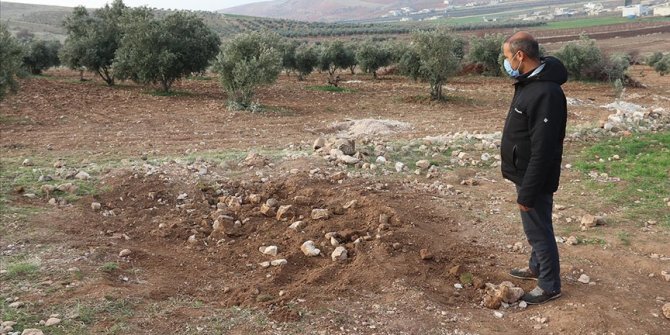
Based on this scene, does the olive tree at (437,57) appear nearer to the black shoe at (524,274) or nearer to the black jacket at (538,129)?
the black shoe at (524,274)

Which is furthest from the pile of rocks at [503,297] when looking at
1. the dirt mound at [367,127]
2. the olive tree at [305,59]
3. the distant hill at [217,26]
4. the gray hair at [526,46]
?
the distant hill at [217,26]

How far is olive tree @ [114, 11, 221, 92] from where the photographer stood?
21547 millimetres

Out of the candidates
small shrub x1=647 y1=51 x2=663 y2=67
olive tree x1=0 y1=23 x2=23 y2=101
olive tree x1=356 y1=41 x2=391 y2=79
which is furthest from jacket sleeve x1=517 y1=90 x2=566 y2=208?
small shrub x1=647 y1=51 x2=663 y2=67

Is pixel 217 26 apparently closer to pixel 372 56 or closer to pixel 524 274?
pixel 372 56

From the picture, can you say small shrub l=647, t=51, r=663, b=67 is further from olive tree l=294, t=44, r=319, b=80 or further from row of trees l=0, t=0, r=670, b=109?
olive tree l=294, t=44, r=319, b=80

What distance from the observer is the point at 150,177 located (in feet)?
25.3

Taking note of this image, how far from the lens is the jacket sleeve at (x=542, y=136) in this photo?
403cm

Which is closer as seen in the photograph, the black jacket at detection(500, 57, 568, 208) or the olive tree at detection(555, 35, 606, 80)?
the black jacket at detection(500, 57, 568, 208)

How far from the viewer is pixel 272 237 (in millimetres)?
5898

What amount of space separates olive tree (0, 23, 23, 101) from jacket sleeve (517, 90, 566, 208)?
643 inches

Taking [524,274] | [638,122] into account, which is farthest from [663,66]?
[524,274]

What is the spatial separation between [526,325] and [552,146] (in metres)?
1.46

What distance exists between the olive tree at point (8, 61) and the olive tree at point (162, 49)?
5.32m

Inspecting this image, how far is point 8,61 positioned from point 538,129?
16861mm
